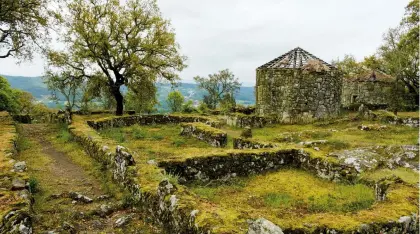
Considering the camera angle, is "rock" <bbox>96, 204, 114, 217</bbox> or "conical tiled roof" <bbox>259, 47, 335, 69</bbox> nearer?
"rock" <bbox>96, 204, 114, 217</bbox>

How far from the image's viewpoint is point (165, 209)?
22.9 ft

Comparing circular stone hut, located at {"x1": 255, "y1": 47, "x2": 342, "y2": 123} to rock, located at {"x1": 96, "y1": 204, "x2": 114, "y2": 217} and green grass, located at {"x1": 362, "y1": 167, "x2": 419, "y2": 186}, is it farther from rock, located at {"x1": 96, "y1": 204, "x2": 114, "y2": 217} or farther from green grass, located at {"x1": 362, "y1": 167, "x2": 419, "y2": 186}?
rock, located at {"x1": 96, "y1": 204, "x2": 114, "y2": 217}

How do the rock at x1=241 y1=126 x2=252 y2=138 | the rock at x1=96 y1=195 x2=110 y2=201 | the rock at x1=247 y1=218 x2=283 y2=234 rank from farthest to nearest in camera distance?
the rock at x1=241 y1=126 x2=252 y2=138 → the rock at x1=96 y1=195 x2=110 y2=201 → the rock at x1=247 y1=218 x2=283 y2=234

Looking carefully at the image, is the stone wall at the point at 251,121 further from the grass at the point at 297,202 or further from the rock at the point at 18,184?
the rock at the point at 18,184

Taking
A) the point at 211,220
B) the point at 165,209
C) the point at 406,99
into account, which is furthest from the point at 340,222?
the point at 406,99

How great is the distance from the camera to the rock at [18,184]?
25.6ft

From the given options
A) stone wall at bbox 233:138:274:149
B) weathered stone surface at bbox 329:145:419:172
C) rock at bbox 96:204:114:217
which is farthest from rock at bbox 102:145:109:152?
weathered stone surface at bbox 329:145:419:172

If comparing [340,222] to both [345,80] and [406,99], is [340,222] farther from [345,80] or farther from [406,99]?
[345,80]

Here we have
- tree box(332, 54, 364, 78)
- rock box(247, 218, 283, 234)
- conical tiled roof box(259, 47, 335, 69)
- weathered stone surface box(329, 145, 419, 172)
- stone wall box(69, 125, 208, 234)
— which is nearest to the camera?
rock box(247, 218, 283, 234)

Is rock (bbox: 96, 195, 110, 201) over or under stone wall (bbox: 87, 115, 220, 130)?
under

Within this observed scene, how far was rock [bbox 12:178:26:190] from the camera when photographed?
7.81 meters

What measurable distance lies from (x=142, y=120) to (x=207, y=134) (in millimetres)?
8993

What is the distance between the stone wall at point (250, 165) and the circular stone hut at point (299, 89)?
12.4 metres

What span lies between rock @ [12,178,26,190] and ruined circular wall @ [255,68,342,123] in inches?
762
